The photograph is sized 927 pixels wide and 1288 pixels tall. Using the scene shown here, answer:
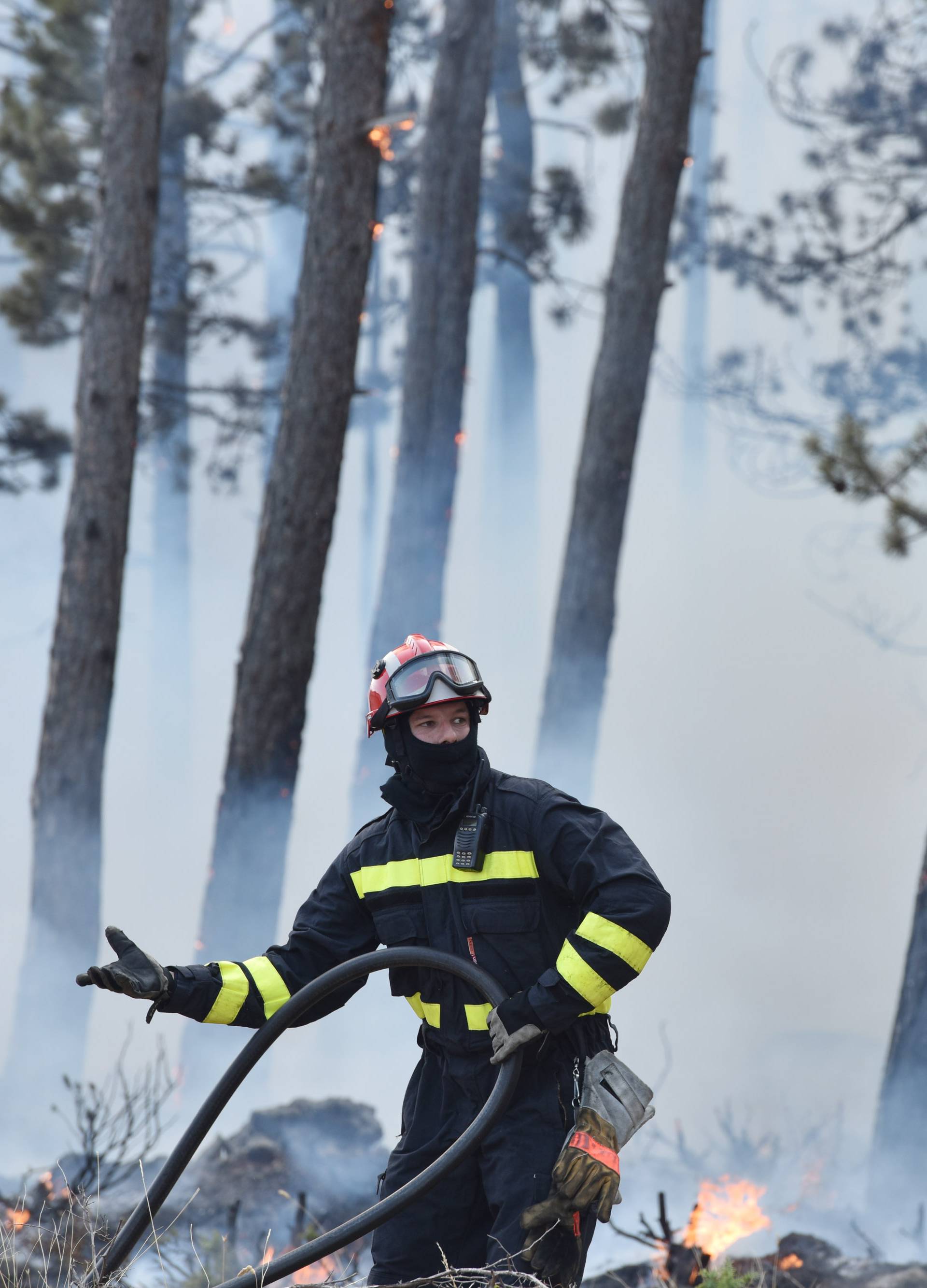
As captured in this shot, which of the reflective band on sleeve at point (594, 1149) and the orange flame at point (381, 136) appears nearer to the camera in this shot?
the reflective band on sleeve at point (594, 1149)

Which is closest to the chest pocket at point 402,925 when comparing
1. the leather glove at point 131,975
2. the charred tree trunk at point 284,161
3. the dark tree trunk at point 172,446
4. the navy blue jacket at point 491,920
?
the navy blue jacket at point 491,920

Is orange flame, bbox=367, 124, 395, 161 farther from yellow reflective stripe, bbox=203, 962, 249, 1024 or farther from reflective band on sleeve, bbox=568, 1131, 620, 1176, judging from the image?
reflective band on sleeve, bbox=568, 1131, 620, 1176

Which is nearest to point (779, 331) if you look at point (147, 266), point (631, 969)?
point (147, 266)

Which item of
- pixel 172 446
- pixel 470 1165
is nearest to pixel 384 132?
pixel 470 1165

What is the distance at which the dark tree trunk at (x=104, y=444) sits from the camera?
761cm

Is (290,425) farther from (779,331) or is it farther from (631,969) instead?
(779,331)

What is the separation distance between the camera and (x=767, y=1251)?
561 centimetres

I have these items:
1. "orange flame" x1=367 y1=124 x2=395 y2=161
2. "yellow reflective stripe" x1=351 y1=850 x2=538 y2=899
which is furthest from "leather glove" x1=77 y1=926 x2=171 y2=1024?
"orange flame" x1=367 y1=124 x2=395 y2=161

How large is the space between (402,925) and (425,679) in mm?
579

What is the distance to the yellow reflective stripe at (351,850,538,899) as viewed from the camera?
287 cm

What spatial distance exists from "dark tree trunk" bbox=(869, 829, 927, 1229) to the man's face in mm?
3706

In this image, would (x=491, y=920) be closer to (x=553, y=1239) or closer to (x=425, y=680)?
(x=425, y=680)

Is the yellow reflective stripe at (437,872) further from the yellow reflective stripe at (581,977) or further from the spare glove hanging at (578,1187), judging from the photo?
the spare glove hanging at (578,1187)

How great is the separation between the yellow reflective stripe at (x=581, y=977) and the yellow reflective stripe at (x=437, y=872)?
0.25 metres
